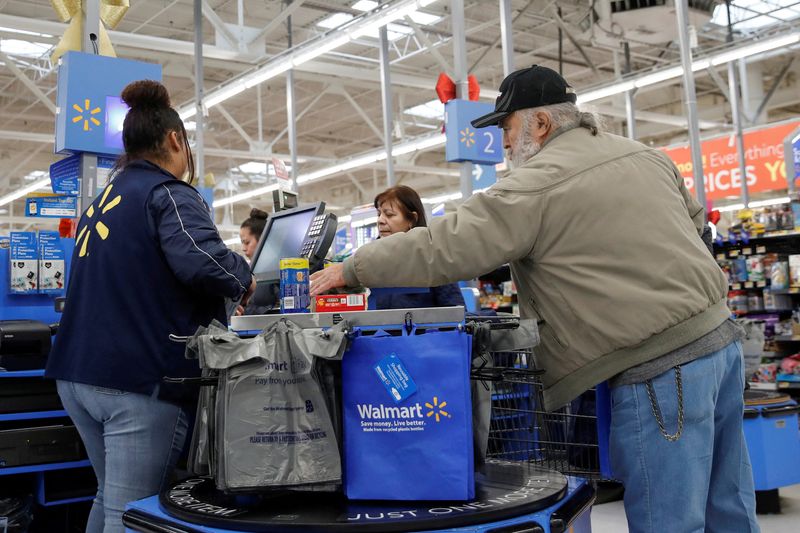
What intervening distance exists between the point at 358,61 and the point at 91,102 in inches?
427

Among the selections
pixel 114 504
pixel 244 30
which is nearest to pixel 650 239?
pixel 114 504

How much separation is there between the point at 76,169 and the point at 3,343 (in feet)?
4.61

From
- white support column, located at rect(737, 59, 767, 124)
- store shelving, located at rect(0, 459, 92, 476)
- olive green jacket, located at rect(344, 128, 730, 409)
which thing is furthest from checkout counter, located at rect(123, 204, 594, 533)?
white support column, located at rect(737, 59, 767, 124)

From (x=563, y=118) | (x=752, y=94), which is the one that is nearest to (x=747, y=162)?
(x=752, y=94)

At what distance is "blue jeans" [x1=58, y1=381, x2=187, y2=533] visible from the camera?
215 cm

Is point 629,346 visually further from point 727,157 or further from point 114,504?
point 727,157

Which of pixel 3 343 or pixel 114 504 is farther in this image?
pixel 3 343

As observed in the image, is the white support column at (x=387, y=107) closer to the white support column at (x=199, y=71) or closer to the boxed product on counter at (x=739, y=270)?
the white support column at (x=199, y=71)

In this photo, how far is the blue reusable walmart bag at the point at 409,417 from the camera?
181 centimetres

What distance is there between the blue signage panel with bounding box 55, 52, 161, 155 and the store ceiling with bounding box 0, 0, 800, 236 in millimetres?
6092

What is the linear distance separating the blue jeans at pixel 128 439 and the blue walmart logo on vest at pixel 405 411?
24.9 inches

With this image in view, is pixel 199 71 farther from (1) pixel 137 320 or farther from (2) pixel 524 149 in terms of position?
(2) pixel 524 149

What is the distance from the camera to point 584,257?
199 centimetres

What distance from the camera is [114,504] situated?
215 cm
